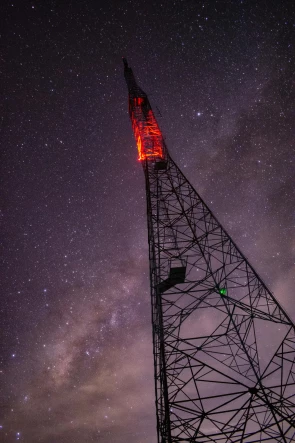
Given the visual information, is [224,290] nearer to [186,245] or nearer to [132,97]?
[186,245]

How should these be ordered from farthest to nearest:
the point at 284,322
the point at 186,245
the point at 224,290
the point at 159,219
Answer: the point at 159,219, the point at 186,245, the point at 224,290, the point at 284,322

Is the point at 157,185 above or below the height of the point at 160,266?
above

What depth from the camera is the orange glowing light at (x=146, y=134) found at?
16.8 meters

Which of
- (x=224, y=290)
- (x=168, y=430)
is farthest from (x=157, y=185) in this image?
(x=168, y=430)

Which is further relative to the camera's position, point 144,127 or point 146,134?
point 144,127

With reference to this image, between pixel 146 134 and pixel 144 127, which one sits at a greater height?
pixel 144 127

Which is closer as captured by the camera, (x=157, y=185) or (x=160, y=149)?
(x=157, y=185)

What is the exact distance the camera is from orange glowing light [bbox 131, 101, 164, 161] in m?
16.8

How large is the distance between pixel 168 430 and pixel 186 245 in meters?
6.78

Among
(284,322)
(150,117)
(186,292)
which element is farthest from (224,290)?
(150,117)

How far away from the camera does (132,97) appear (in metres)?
18.9

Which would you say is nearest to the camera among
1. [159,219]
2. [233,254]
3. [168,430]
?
[168,430]

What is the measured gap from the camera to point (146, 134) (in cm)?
1730

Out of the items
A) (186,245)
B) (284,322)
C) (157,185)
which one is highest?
(157,185)
